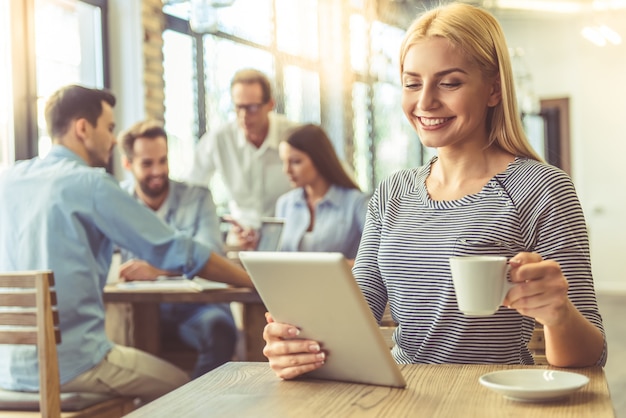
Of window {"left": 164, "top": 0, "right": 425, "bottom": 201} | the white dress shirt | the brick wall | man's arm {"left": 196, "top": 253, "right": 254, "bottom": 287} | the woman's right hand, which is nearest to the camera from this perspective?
the woman's right hand

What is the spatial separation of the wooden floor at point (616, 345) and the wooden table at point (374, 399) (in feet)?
9.10

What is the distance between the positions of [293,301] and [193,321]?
2.60 metres

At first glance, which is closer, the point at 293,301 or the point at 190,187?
the point at 293,301

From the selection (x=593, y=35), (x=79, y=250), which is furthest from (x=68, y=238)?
(x=593, y=35)

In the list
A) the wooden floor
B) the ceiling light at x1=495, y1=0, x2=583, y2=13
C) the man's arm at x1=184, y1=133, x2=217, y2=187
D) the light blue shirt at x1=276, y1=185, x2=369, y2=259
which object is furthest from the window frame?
the ceiling light at x1=495, y1=0, x2=583, y2=13

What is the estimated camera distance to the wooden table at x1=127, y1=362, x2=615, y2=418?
46.6 inches

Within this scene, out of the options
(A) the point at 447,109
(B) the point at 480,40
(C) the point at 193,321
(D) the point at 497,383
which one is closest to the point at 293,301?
(D) the point at 497,383

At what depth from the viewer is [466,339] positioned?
1.60m

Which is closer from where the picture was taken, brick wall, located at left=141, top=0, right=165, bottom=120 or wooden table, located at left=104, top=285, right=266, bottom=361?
wooden table, located at left=104, top=285, right=266, bottom=361

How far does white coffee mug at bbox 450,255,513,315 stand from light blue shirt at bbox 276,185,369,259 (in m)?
2.77

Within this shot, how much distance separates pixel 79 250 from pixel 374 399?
1651 millimetres

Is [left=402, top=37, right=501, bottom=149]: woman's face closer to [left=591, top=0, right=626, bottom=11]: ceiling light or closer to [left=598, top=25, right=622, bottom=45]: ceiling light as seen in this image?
[left=598, top=25, right=622, bottom=45]: ceiling light

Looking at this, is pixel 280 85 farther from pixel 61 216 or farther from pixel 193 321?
pixel 61 216

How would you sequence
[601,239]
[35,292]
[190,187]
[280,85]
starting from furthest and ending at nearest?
[601,239] → [280,85] → [190,187] → [35,292]
